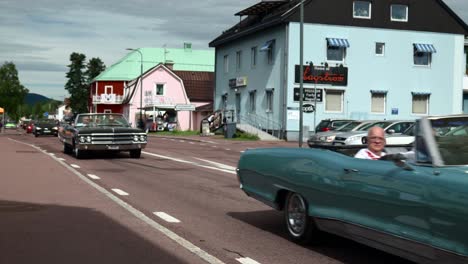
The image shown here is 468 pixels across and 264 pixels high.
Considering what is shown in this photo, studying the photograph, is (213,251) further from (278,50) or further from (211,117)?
(211,117)

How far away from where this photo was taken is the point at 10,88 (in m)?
132

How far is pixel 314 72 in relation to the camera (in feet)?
126

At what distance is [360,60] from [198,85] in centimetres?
3354

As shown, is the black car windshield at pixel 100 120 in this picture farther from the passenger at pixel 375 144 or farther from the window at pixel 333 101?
the window at pixel 333 101

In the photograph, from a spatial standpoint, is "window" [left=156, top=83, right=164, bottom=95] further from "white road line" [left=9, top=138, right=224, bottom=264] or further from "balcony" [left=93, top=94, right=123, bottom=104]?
"white road line" [left=9, top=138, right=224, bottom=264]

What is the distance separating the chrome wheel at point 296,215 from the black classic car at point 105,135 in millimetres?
12899

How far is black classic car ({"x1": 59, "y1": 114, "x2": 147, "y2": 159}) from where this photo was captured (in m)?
19.0

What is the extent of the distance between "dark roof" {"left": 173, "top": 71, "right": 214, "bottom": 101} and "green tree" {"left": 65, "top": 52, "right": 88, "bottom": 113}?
4112cm

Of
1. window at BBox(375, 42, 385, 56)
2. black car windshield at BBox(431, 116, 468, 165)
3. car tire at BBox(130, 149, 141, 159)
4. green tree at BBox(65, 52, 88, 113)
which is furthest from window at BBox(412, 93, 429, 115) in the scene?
green tree at BBox(65, 52, 88, 113)

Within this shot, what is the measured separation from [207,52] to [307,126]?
51.8 meters

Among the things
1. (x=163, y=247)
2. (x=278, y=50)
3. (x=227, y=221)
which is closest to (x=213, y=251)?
(x=163, y=247)

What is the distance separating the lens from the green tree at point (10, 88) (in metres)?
131

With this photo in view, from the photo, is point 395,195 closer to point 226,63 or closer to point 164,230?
point 164,230

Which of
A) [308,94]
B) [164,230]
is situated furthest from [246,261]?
[308,94]
